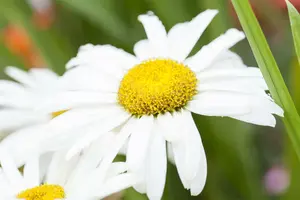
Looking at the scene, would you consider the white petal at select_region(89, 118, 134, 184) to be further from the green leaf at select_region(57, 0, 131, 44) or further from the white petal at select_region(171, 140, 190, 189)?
the green leaf at select_region(57, 0, 131, 44)

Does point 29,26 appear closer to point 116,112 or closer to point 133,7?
point 133,7

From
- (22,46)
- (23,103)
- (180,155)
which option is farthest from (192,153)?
(22,46)

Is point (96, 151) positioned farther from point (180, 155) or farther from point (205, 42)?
point (205, 42)

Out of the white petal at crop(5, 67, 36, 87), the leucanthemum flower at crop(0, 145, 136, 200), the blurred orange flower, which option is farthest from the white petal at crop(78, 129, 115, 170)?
the blurred orange flower

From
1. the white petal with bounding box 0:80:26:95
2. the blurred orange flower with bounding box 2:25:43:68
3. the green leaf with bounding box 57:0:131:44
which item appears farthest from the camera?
the blurred orange flower with bounding box 2:25:43:68

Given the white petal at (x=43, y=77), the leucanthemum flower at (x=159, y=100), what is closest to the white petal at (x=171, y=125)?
the leucanthemum flower at (x=159, y=100)

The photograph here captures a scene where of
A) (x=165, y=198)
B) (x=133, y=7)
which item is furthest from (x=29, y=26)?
(x=165, y=198)

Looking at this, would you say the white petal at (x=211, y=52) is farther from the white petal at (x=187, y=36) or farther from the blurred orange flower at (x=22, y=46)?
the blurred orange flower at (x=22, y=46)
